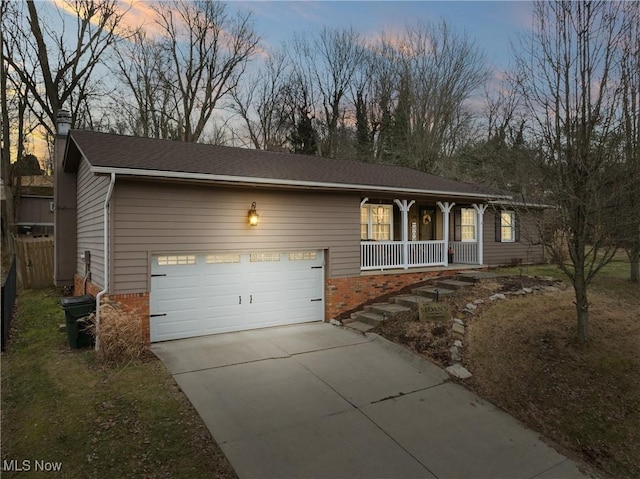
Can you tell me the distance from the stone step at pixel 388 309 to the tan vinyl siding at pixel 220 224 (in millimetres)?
1040

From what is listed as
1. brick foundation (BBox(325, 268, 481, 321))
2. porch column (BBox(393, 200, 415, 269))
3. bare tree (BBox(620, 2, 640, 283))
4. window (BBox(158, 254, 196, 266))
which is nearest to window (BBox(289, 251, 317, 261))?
brick foundation (BBox(325, 268, 481, 321))

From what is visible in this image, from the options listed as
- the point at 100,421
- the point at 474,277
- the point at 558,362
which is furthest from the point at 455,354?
the point at 100,421

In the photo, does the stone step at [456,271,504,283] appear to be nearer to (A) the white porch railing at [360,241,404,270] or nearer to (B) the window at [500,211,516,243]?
(A) the white porch railing at [360,241,404,270]

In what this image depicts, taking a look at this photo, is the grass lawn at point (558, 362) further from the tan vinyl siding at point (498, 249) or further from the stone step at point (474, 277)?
the tan vinyl siding at point (498, 249)

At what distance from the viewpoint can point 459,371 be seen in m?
6.25

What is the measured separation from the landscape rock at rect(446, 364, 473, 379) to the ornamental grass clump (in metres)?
5.13

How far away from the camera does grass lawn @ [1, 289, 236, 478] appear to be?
149 inches

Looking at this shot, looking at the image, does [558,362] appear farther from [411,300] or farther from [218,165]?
[218,165]

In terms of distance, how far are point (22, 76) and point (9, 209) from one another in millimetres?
5816

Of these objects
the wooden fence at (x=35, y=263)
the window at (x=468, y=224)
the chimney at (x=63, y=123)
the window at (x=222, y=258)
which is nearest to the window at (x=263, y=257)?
the window at (x=222, y=258)

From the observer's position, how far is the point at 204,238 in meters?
7.95

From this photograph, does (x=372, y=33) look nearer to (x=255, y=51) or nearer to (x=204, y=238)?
(x=255, y=51)

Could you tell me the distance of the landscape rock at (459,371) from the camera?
242 inches

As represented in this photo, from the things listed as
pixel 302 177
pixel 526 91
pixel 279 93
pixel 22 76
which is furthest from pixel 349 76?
pixel 526 91
